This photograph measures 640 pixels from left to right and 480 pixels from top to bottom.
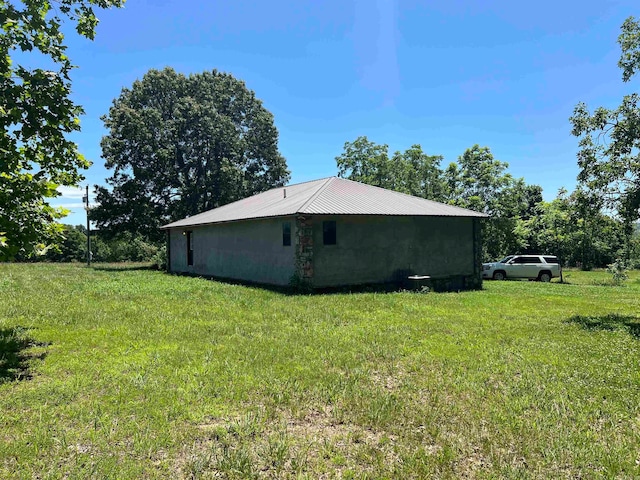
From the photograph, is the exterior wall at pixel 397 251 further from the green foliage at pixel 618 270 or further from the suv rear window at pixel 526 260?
the suv rear window at pixel 526 260

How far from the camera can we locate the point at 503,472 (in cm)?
306

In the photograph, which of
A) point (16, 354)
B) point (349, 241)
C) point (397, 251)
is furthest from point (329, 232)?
point (16, 354)

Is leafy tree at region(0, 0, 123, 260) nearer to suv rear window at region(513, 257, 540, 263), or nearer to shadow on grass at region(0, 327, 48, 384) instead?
shadow on grass at region(0, 327, 48, 384)

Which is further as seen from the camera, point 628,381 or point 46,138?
point 46,138

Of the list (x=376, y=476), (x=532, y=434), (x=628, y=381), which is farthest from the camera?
(x=628, y=381)

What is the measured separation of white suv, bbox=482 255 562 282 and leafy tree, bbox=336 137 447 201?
13.1 metres

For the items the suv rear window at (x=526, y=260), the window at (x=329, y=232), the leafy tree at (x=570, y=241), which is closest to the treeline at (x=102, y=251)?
the window at (x=329, y=232)

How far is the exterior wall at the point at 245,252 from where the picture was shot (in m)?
15.5

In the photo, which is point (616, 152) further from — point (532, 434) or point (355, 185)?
point (355, 185)

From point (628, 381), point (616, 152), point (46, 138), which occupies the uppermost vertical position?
point (616, 152)

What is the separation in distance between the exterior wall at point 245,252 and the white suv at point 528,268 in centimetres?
1444

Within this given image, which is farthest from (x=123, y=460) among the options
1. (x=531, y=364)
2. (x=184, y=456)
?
(x=531, y=364)

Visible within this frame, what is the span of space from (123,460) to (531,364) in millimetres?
5031

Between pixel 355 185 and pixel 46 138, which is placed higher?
pixel 355 185
